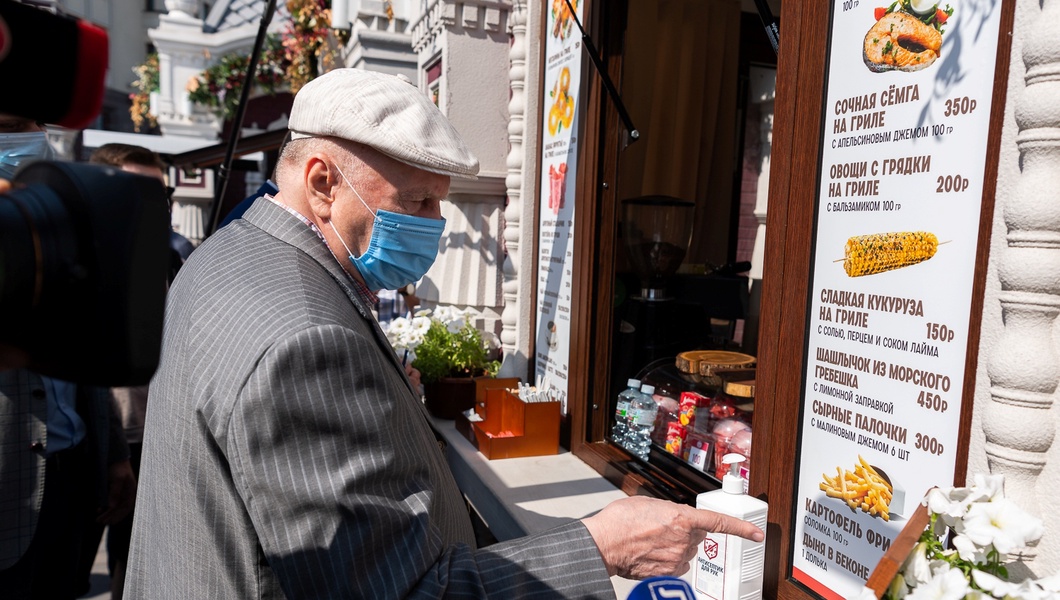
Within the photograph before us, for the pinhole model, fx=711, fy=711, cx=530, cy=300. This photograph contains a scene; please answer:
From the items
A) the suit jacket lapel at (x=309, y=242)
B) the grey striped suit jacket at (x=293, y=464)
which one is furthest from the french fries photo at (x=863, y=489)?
the suit jacket lapel at (x=309, y=242)

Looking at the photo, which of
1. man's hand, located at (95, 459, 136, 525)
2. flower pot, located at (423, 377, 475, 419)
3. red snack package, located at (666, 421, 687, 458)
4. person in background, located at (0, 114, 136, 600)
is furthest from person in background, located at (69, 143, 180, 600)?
red snack package, located at (666, 421, 687, 458)

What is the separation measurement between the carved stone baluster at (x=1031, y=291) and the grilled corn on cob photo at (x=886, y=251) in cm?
19

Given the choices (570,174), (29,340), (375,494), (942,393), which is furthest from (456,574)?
(570,174)

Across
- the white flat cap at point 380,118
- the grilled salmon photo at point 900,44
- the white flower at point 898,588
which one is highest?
the grilled salmon photo at point 900,44

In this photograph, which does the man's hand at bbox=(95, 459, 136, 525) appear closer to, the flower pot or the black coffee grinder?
the flower pot

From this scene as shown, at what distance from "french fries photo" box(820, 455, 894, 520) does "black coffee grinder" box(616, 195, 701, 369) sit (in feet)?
5.16

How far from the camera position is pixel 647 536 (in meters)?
1.29

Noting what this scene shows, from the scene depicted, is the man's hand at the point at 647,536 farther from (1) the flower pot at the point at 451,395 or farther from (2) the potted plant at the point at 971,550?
(1) the flower pot at the point at 451,395

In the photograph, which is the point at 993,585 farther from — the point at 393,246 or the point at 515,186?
the point at 515,186

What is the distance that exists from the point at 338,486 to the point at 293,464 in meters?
0.08

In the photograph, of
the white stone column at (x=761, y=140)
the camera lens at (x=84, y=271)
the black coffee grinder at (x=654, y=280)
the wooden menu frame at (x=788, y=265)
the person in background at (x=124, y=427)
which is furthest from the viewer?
the white stone column at (x=761, y=140)

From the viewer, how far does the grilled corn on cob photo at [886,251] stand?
1475mm

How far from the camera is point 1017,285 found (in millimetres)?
1248

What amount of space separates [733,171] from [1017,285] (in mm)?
3957
